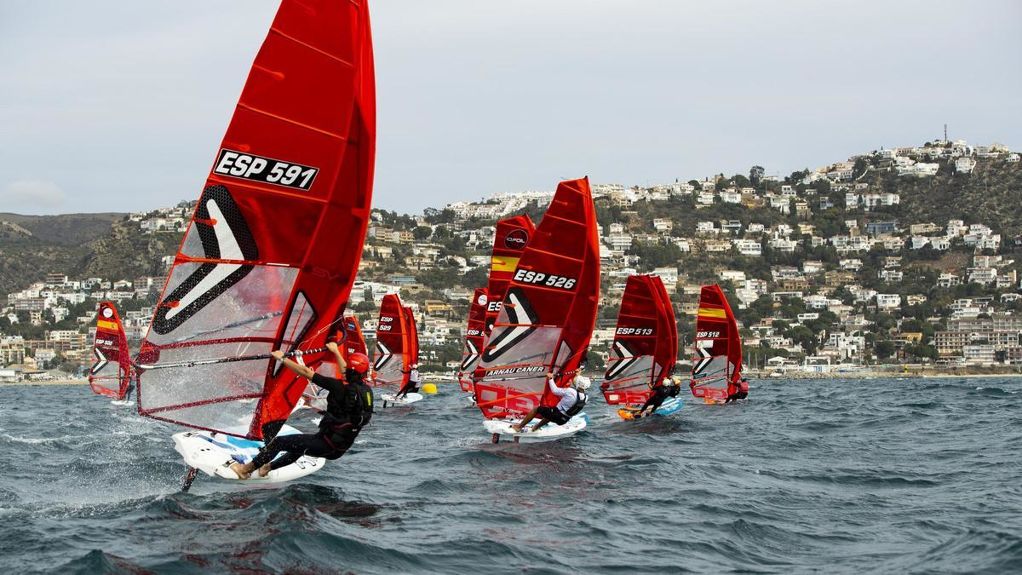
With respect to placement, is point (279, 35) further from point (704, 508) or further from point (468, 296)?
point (468, 296)

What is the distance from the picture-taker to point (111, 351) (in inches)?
1512

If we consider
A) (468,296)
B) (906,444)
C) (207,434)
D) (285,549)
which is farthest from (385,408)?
(468,296)

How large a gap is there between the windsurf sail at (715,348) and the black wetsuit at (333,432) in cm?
2227

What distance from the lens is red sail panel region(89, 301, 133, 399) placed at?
122 ft

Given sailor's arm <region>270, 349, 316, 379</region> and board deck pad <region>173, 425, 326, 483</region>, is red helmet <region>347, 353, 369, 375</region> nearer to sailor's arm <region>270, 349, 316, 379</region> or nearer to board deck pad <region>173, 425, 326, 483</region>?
sailor's arm <region>270, 349, 316, 379</region>

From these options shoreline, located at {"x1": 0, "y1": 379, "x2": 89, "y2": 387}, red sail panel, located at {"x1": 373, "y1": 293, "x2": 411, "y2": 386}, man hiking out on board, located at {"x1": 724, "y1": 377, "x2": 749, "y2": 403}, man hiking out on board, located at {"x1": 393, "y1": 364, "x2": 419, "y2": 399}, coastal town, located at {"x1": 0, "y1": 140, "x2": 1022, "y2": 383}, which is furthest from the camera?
coastal town, located at {"x1": 0, "y1": 140, "x2": 1022, "y2": 383}

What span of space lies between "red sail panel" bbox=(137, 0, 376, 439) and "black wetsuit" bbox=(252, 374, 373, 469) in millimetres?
637

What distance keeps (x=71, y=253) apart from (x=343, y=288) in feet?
657

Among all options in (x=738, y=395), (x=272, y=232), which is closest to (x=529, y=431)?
(x=272, y=232)

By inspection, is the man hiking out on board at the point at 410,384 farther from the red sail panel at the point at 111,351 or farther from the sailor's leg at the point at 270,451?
the sailor's leg at the point at 270,451

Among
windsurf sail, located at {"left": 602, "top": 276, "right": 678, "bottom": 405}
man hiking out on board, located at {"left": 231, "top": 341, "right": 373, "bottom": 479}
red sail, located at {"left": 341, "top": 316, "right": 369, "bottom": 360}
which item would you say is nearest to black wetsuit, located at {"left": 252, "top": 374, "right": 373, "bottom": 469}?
man hiking out on board, located at {"left": 231, "top": 341, "right": 373, "bottom": 479}

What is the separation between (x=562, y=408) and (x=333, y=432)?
7.71 meters

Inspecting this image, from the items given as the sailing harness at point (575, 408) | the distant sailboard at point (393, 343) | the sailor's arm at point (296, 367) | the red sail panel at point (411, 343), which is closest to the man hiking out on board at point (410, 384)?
the red sail panel at point (411, 343)

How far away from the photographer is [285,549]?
906 centimetres
